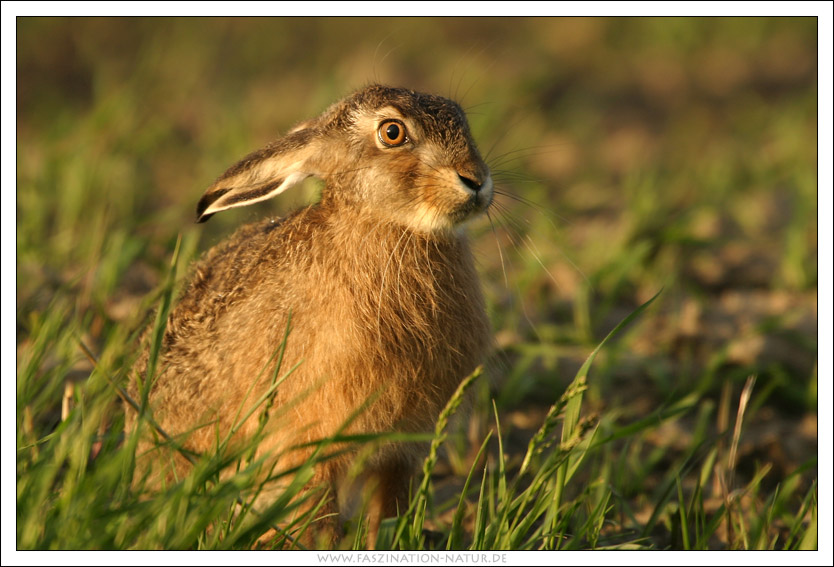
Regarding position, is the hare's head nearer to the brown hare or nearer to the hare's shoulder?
the brown hare

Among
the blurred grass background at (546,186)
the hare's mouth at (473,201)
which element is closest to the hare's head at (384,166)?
the hare's mouth at (473,201)

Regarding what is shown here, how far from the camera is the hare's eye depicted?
3.46 m

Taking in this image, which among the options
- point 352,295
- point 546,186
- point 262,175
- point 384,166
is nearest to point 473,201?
point 384,166

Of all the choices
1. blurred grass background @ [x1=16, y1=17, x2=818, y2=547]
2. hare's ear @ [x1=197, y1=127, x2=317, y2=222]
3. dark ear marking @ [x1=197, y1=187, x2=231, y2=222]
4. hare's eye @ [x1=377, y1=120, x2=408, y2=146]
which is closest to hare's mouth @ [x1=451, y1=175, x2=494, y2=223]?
hare's eye @ [x1=377, y1=120, x2=408, y2=146]

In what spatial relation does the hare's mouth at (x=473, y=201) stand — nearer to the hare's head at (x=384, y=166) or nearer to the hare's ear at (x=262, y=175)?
the hare's head at (x=384, y=166)

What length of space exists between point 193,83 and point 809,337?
594 centimetres

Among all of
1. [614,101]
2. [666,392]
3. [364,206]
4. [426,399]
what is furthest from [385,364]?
[614,101]

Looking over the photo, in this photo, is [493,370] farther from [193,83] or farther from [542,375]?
[193,83]

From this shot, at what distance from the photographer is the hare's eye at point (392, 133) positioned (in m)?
3.46

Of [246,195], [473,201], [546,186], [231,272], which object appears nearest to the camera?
[473,201]

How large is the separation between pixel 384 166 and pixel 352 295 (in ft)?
1.71

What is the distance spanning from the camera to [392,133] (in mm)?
3482

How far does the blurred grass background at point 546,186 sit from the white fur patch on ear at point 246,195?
56 centimetres

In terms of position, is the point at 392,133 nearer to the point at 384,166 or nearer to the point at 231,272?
the point at 384,166
